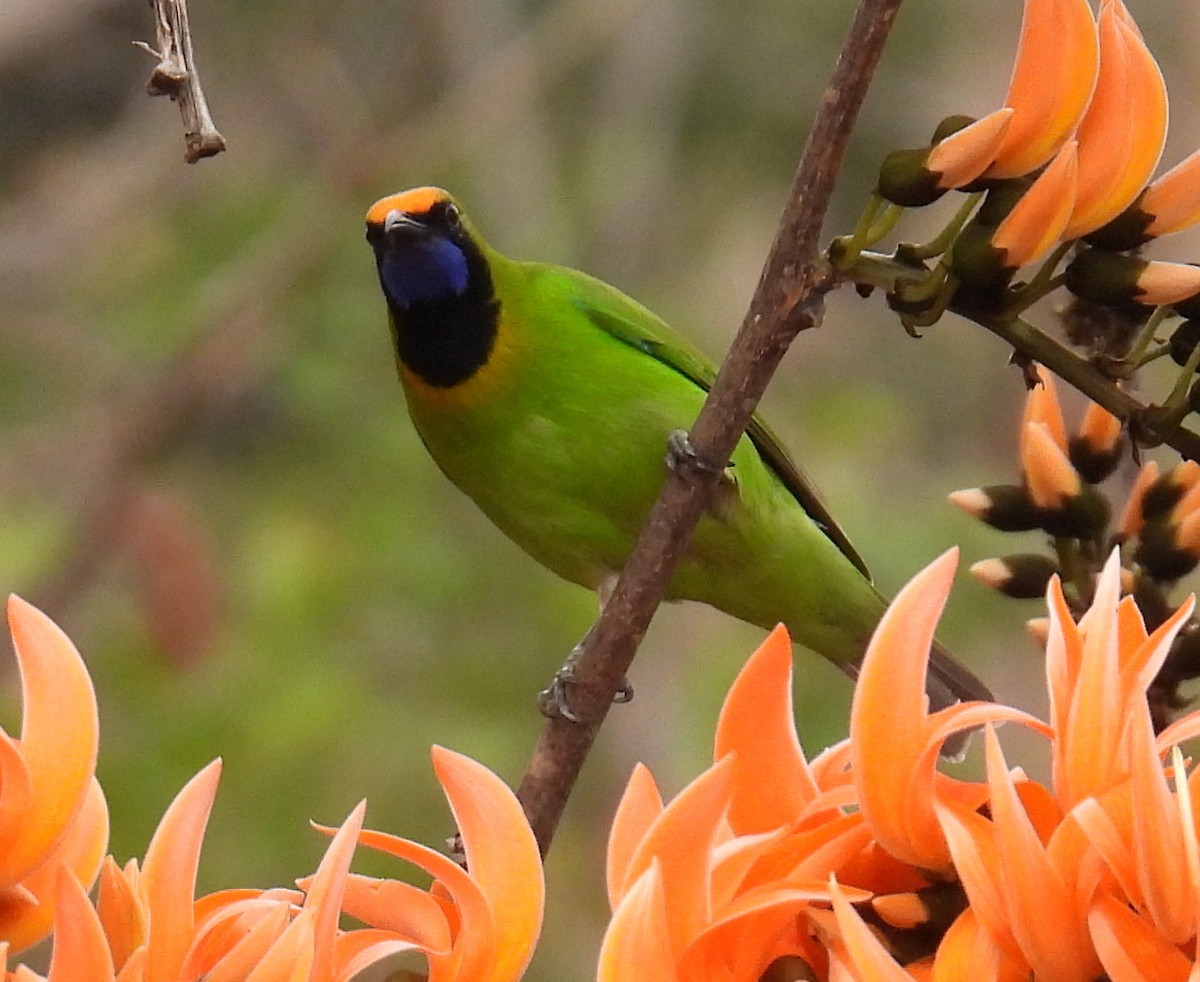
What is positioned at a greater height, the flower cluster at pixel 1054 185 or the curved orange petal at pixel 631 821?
the flower cluster at pixel 1054 185

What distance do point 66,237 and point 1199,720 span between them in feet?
10.1

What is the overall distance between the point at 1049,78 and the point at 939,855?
36 cm

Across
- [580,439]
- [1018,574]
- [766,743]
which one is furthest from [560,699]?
[580,439]

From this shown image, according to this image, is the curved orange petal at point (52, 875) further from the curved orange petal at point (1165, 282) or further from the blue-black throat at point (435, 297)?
the blue-black throat at point (435, 297)

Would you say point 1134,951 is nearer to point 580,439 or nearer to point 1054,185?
point 1054,185

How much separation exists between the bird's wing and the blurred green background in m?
0.98

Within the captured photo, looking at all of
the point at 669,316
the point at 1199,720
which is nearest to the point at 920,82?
the point at 669,316

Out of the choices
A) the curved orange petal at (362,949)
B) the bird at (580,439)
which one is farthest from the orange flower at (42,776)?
the bird at (580,439)

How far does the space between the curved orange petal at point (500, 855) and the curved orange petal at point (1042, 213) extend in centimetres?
34

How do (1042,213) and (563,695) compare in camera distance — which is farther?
(563,695)

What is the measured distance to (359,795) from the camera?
3.53 m

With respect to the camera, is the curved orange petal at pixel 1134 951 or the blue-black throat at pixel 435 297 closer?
the curved orange petal at pixel 1134 951

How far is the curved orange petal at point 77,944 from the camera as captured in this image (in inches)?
23.1

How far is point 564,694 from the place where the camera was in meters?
1.12
